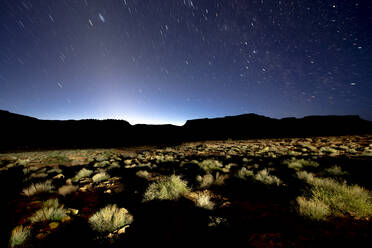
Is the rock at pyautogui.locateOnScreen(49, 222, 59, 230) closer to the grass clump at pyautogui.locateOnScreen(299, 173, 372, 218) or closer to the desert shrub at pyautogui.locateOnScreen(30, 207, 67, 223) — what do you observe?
the desert shrub at pyautogui.locateOnScreen(30, 207, 67, 223)

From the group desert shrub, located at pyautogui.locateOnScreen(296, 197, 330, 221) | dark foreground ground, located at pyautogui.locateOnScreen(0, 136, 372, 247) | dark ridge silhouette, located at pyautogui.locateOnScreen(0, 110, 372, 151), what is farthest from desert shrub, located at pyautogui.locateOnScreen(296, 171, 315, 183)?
dark ridge silhouette, located at pyautogui.locateOnScreen(0, 110, 372, 151)

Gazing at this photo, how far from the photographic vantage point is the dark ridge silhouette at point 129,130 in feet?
91.4

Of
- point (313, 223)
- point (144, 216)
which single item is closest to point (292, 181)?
point (313, 223)

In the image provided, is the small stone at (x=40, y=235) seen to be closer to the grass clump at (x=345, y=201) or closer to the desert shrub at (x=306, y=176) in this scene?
the grass clump at (x=345, y=201)

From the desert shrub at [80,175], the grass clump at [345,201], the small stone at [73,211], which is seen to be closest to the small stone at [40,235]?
the small stone at [73,211]

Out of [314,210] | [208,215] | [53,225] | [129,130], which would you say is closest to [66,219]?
[53,225]

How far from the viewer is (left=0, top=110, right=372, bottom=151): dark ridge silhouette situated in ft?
91.4

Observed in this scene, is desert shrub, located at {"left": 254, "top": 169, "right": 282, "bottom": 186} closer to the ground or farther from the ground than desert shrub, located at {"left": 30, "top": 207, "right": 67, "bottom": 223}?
farther from the ground

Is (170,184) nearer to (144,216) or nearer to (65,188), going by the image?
(144,216)

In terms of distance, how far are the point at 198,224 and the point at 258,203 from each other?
5.85ft

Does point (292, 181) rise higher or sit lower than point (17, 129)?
lower

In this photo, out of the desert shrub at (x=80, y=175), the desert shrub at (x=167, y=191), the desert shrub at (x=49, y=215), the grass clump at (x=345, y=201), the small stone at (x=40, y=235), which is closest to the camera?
the small stone at (x=40, y=235)

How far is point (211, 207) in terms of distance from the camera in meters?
3.43

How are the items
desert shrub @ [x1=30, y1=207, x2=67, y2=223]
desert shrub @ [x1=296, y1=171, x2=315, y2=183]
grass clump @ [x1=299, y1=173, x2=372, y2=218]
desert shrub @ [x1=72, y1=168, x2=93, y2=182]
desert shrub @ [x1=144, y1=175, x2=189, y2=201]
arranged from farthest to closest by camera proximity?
desert shrub @ [x1=72, y1=168, x2=93, y2=182] < desert shrub @ [x1=296, y1=171, x2=315, y2=183] < desert shrub @ [x1=144, y1=175, x2=189, y2=201] < desert shrub @ [x1=30, y1=207, x2=67, y2=223] < grass clump @ [x1=299, y1=173, x2=372, y2=218]
